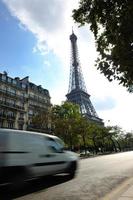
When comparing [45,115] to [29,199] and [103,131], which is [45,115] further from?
[29,199]

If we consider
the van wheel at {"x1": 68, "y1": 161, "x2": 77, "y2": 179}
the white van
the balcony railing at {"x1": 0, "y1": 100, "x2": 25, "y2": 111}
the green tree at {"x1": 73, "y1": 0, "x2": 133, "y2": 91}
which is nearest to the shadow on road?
the van wheel at {"x1": 68, "y1": 161, "x2": 77, "y2": 179}

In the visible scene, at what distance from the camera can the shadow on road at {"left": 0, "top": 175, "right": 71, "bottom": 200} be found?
9.62m

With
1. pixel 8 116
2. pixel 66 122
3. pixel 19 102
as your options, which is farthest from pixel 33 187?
pixel 19 102

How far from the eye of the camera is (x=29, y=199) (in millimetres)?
8906

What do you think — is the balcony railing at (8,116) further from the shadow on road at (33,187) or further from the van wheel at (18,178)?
the van wheel at (18,178)

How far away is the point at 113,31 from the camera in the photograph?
1081 cm

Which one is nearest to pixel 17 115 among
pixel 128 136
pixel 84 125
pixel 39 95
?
pixel 39 95

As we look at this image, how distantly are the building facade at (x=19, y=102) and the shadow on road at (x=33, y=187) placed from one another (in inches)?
2650

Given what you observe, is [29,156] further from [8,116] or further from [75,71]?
[75,71]

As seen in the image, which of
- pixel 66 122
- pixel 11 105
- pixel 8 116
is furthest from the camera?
pixel 11 105

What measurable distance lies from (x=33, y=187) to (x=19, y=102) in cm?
7954

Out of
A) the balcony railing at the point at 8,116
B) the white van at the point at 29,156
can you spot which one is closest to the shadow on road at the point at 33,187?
the white van at the point at 29,156

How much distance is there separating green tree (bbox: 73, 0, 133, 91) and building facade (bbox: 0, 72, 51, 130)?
6910cm

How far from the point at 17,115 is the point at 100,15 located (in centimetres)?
7865
